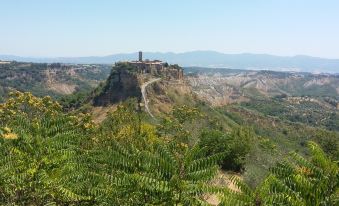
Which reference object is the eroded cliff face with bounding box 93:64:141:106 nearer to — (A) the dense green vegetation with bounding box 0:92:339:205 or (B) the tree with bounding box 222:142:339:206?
(A) the dense green vegetation with bounding box 0:92:339:205

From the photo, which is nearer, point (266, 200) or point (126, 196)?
point (266, 200)

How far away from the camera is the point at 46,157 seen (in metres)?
19.0

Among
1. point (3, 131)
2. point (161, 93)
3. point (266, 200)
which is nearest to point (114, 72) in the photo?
point (161, 93)

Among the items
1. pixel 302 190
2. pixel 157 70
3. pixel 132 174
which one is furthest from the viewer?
pixel 157 70

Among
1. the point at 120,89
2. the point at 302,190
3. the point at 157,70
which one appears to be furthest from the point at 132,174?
the point at 157,70

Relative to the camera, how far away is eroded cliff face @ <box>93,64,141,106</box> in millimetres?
170000

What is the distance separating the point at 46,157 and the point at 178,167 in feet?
21.7

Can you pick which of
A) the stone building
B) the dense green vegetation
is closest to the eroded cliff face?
the stone building

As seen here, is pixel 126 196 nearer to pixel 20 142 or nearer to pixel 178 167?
pixel 178 167

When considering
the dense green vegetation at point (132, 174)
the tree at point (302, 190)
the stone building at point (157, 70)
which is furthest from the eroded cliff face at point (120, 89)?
the tree at point (302, 190)

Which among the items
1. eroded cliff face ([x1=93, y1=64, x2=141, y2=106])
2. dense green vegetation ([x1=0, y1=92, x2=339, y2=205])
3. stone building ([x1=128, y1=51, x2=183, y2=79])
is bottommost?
eroded cliff face ([x1=93, y1=64, x2=141, y2=106])

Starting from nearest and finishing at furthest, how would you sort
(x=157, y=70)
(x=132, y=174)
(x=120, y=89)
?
(x=132, y=174) → (x=120, y=89) → (x=157, y=70)

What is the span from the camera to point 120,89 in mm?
175500

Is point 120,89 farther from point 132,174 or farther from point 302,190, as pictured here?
point 302,190
